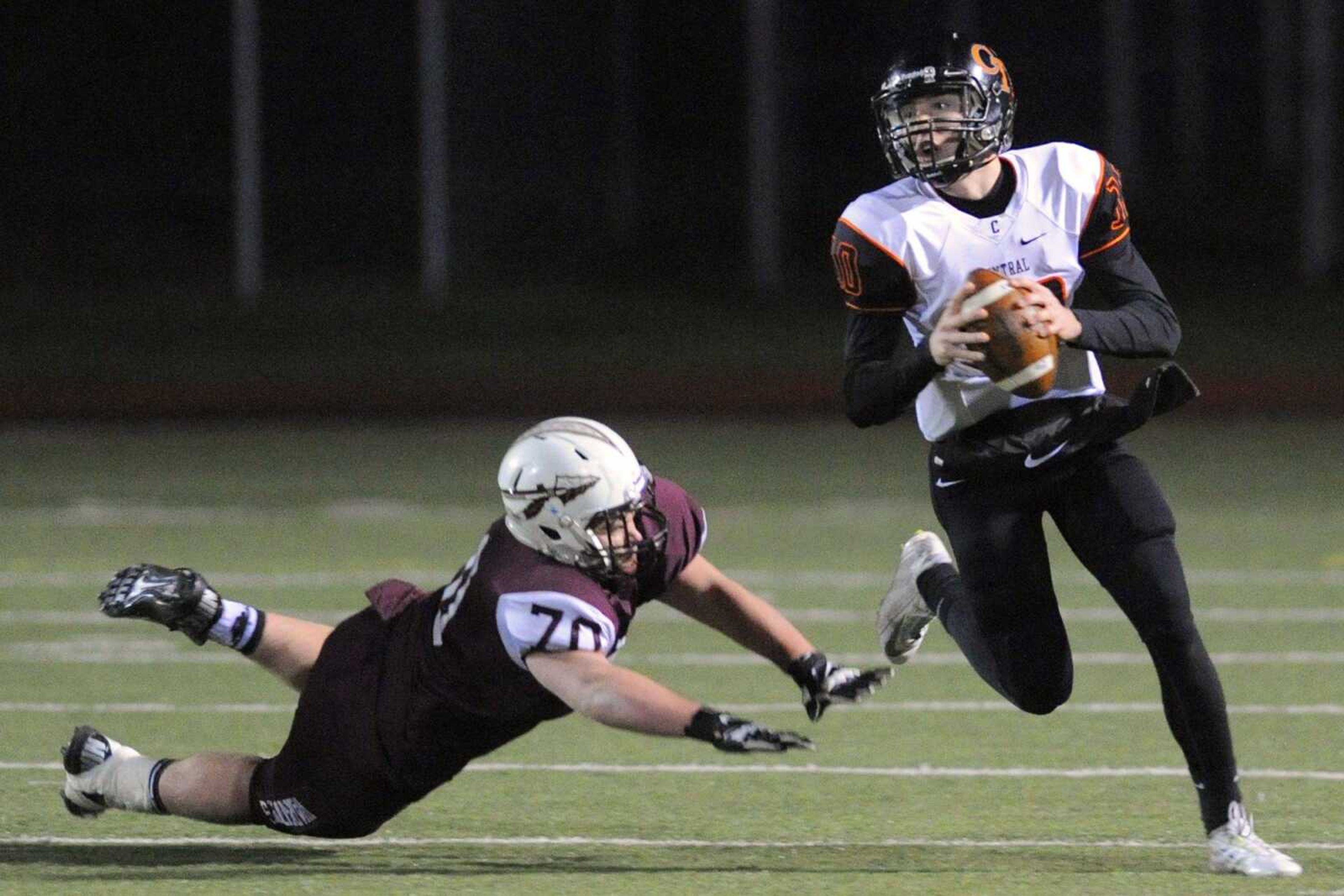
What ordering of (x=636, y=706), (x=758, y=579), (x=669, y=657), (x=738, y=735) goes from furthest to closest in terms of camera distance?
(x=758, y=579) < (x=669, y=657) < (x=636, y=706) < (x=738, y=735)

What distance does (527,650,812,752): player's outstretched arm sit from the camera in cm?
357

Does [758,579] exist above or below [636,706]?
below

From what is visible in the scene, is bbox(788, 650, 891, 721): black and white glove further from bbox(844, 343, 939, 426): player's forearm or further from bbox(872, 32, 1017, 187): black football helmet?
bbox(872, 32, 1017, 187): black football helmet

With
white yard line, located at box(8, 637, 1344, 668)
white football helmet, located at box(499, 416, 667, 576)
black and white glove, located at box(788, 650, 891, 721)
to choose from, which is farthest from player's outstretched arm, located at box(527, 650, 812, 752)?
white yard line, located at box(8, 637, 1344, 668)

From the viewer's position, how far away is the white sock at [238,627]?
4586mm

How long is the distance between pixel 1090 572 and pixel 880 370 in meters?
0.56

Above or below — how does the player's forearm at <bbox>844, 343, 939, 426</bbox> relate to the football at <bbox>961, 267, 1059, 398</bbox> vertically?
below

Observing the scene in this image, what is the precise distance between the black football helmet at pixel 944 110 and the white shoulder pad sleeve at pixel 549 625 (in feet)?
3.44

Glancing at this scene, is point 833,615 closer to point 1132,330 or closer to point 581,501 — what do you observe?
point 1132,330

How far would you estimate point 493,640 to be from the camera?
13.1 feet

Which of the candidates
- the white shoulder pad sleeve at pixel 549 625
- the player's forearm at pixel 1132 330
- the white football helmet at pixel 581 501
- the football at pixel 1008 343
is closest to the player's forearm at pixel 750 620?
the white football helmet at pixel 581 501

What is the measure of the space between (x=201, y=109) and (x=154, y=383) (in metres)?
2.65

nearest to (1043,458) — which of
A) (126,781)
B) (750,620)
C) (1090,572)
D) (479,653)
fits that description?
(1090,572)

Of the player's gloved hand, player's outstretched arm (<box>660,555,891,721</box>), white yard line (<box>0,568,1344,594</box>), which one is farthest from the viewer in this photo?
white yard line (<box>0,568,1344,594</box>)
